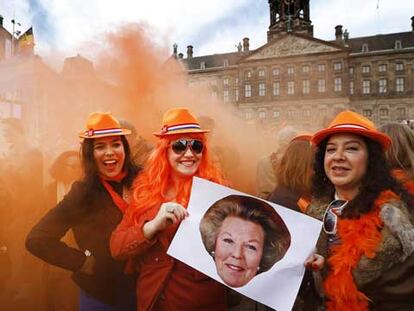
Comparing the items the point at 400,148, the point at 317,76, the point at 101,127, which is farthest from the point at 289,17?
the point at 101,127

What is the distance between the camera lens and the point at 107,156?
2.36 metres

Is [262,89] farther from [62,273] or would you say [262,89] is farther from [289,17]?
[62,273]

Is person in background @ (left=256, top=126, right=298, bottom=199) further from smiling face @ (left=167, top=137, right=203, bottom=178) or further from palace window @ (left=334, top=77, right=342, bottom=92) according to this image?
palace window @ (left=334, top=77, right=342, bottom=92)

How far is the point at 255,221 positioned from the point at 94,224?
3.51 ft

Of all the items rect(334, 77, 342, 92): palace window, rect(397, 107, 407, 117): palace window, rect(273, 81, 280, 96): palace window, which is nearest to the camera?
rect(397, 107, 407, 117): palace window

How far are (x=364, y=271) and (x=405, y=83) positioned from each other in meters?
50.7

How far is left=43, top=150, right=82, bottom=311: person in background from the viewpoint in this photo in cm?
346

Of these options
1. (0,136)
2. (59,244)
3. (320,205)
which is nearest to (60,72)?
(0,136)

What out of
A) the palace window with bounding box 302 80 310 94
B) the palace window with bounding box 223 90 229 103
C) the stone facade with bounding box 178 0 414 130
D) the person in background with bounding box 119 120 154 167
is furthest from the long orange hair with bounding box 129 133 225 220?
the palace window with bounding box 223 90 229 103

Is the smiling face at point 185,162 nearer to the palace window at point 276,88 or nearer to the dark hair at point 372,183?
the dark hair at point 372,183

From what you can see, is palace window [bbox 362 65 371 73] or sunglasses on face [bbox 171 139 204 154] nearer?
sunglasses on face [bbox 171 139 204 154]

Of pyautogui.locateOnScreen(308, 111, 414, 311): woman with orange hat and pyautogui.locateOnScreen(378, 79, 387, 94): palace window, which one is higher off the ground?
pyautogui.locateOnScreen(378, 79, 387, 94): palace window

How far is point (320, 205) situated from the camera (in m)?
1.86

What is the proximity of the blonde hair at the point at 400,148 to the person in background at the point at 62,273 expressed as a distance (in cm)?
250
